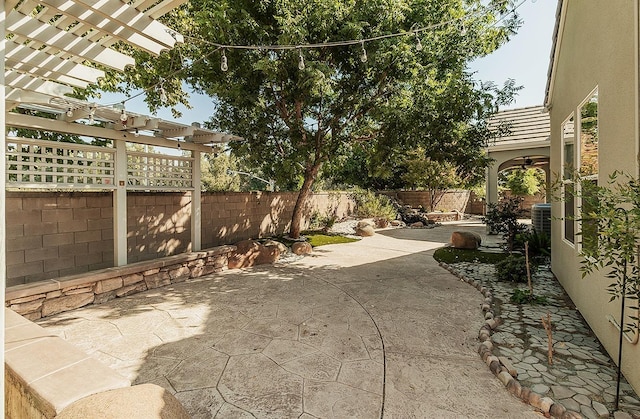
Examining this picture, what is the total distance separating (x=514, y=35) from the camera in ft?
24.2

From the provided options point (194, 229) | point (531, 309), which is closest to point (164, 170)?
point (194, 229)

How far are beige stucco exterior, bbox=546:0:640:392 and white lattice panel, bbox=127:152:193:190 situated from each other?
6.21m

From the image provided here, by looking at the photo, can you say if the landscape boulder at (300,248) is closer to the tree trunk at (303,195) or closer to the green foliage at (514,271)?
the tree trunk at (303,195)

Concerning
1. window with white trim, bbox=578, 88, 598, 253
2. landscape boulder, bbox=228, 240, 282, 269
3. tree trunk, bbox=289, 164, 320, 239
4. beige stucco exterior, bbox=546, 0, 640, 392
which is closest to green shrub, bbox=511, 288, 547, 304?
beige stucco exterior, bbox=546, 0, 640, 392

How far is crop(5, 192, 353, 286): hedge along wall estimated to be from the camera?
14.5 ft

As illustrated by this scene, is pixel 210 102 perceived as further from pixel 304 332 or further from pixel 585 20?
pixel 585 20

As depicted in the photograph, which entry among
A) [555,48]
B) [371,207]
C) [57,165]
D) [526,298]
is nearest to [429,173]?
[371,207]

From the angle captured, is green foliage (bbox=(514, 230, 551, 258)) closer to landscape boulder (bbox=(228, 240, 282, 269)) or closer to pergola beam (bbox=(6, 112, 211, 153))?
landscape boulder (bbox=(228, 240, 282, 269))

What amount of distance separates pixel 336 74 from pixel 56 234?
6449mm

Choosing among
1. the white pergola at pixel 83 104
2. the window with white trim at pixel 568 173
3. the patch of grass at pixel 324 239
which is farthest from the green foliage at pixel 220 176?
the window with white trim at pixel 568 173

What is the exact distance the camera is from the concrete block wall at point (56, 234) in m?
4.36

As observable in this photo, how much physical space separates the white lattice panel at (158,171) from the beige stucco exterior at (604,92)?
6207 mm

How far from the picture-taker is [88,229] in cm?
514

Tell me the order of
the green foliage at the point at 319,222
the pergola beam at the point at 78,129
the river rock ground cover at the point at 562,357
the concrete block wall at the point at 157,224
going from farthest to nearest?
the green foliage at the point at 319,222 < the concrete block wall at the point at 157,224 < the pergola beam at the point at 78,129 < the river rock ground cover at the point at 562,357
